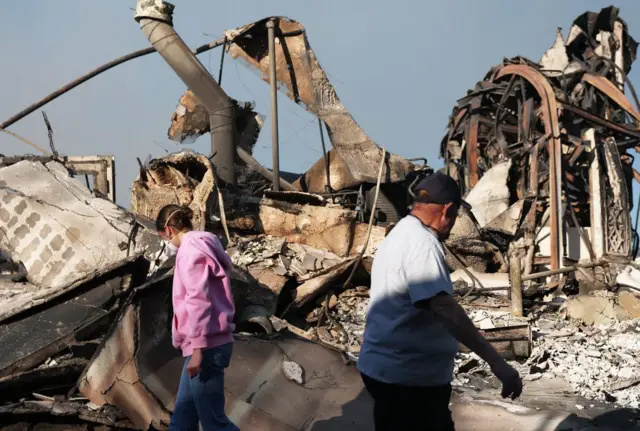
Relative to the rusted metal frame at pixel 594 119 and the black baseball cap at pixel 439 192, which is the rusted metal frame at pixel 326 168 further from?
the black baseball cap at pixel 439 192

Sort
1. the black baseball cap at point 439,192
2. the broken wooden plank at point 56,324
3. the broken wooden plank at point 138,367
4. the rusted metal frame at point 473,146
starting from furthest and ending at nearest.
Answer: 1. the rusted metal frame at point 473,146
2. the broken wooden plank at point 56,324
3. the broken wooden plank at point 138,367
4. the black baseball cap at point 439,192

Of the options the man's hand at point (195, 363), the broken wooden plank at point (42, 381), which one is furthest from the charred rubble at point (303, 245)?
the man's hand at point (195, 363)

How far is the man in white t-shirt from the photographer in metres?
2.21

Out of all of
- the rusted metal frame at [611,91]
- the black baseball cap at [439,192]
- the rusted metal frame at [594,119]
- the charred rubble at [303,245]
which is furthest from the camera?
the rusted metal frame at [611,91]

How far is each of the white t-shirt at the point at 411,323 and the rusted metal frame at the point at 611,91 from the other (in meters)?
10.8

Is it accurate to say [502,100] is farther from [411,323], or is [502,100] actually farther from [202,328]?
[411,323]

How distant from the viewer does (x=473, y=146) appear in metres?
14.2

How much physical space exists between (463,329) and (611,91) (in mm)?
11493

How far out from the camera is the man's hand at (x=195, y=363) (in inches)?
119

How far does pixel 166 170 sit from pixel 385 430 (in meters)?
6.50

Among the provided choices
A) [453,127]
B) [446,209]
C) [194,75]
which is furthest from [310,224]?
[453,127]

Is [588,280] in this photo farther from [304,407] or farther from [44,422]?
[44,422]

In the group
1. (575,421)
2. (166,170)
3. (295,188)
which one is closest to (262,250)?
(166,170)

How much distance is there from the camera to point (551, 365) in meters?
5.82
